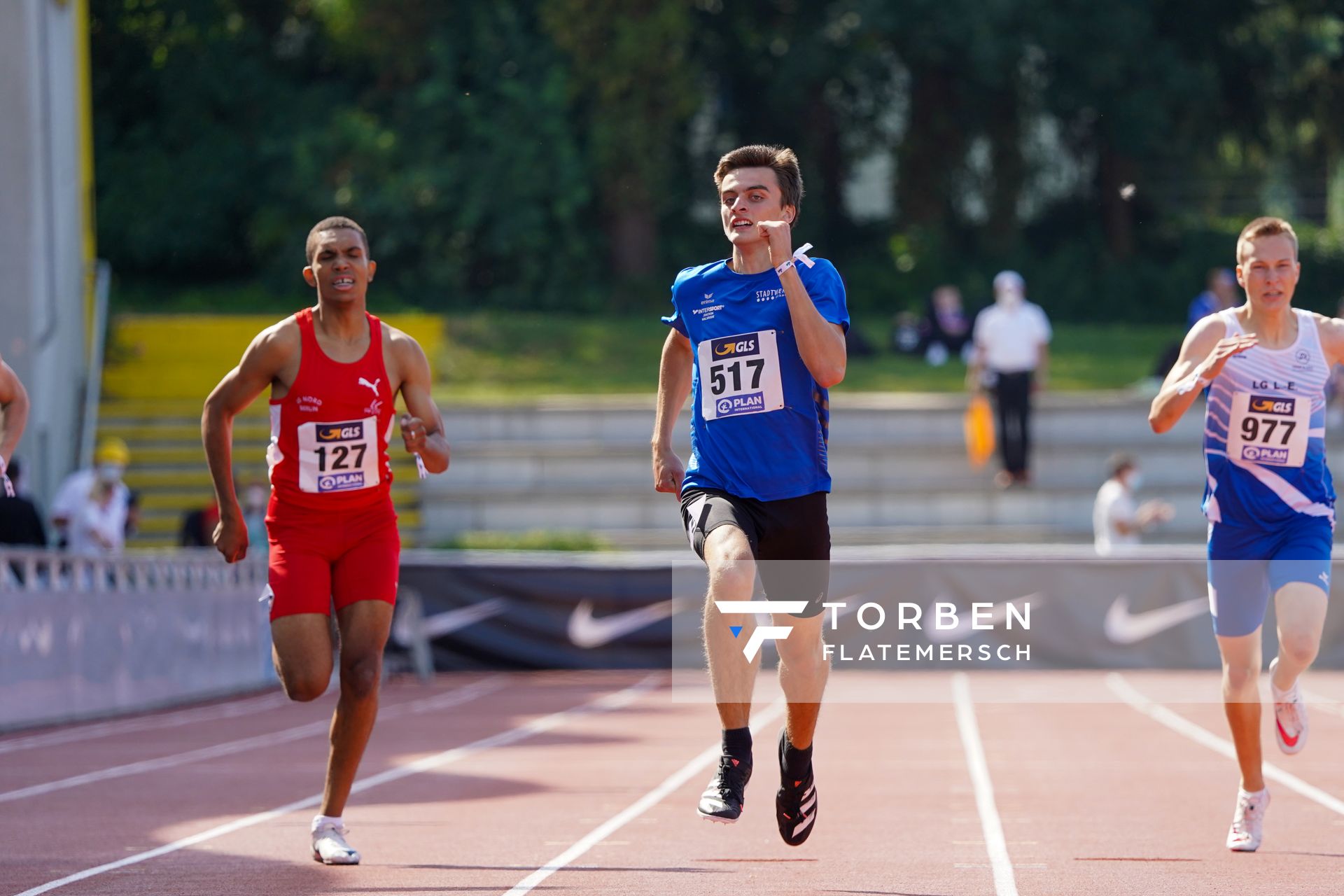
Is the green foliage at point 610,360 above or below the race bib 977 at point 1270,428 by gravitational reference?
above

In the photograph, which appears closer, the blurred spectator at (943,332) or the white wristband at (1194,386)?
the white wristband at (1194,386)

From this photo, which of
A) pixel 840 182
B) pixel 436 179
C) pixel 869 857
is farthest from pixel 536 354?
pixel 869 857

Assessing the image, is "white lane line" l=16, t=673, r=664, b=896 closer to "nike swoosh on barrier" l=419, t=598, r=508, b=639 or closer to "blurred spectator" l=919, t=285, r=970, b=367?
"nike swoosh on barrier" l=419, t=598, r=508, b=639

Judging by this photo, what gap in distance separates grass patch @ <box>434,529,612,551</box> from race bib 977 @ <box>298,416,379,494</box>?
1467 cm

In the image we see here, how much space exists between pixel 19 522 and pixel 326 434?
30.2 feet

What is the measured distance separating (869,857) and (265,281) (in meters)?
28.1

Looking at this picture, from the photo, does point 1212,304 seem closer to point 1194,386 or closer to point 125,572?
point 125,572

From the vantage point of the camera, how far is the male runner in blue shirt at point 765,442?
6141mm

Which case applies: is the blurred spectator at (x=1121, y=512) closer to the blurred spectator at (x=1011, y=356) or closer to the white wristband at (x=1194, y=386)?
the blurred spectator at (x=1011, y=356)

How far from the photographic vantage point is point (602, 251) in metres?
34.0

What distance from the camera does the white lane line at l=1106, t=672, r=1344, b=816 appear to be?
29.8 feet


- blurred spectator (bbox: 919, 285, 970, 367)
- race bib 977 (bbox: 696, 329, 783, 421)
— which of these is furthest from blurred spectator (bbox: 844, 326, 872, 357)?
race bib 977 (bbox: 696, 329, 783, 421)

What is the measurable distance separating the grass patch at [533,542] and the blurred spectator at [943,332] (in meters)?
8.01

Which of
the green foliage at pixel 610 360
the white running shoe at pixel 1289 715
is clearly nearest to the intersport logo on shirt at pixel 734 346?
the white running shoe at pixel 1289 715
